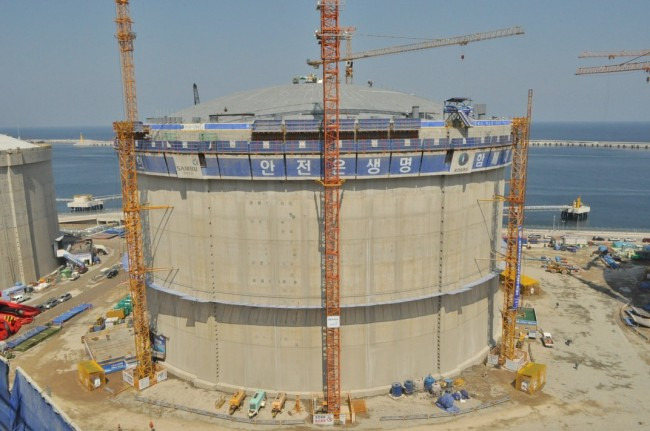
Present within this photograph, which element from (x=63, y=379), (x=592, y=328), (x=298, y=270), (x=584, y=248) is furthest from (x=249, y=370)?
(x=584, y=248)

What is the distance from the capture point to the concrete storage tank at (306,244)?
3556cm

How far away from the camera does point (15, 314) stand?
5312 cm

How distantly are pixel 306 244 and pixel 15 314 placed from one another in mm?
37445

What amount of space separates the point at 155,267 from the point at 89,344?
11.3 m

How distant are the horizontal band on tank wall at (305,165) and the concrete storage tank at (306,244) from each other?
88mm

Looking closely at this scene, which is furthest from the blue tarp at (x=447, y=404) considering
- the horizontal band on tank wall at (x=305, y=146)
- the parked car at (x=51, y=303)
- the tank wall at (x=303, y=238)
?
the parked car at (x=51, y=303)

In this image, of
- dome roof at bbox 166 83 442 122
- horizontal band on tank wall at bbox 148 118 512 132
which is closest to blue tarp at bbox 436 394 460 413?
horizontal band on tank wall at bbox 148 118 512 132

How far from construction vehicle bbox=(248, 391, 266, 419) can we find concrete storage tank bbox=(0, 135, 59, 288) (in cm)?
4349

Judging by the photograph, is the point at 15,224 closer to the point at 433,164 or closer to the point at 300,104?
the point at 300,104

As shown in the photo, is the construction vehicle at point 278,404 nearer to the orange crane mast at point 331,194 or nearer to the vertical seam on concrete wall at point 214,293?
the orange crane mast at point 331,194

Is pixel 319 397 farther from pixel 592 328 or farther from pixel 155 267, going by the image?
pixel 592 328

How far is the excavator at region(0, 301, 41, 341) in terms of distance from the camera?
49.8 meters

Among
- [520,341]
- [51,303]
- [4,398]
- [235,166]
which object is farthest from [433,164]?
[51,303]

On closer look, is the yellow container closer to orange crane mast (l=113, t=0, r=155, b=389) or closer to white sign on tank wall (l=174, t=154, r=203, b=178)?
orange crane mast (l=113, t=0, r=155, b=389)
